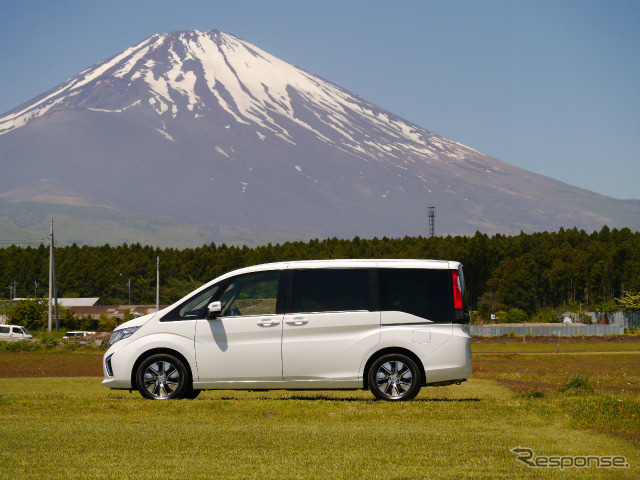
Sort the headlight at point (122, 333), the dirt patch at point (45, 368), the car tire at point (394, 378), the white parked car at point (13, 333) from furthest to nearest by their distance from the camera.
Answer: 1. the white parked car at point (13, 333)
2. the dirt patch at point (45, 368)
3. the headlight at point (122, 333)
4. the car tire at point (394, 378)

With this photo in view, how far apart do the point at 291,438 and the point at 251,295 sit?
15.9 feet

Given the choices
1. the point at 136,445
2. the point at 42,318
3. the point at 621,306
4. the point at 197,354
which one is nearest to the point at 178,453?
the point at 136,445

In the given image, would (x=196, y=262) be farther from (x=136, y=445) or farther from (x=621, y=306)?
(x=136, y=445)

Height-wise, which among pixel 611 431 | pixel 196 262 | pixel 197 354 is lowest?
pixel 611 431

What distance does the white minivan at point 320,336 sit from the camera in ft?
53.6

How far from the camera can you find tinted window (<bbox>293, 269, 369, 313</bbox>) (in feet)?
54.1

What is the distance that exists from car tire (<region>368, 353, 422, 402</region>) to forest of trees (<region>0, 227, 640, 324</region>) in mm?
129568

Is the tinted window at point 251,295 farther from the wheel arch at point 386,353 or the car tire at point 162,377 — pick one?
the wheel arch at point 386,353

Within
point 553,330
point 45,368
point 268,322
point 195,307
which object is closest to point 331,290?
point 268,322

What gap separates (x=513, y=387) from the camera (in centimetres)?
2459

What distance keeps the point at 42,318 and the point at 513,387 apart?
7959 centimetres

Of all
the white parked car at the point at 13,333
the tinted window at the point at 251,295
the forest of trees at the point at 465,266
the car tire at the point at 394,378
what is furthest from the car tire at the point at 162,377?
the forest of trees at the point at 465,266

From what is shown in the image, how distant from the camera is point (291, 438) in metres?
12.3

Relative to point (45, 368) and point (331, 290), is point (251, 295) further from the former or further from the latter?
point (45, 368)
